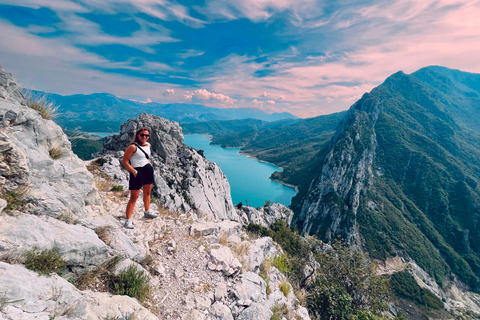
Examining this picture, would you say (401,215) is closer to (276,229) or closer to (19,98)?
(276,229)

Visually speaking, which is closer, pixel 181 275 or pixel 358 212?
pixel 181 275

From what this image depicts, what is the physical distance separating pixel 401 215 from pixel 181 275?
150 meters

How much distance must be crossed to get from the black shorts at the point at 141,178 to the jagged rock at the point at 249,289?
4260 millimetres

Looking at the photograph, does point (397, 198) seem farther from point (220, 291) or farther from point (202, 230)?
point (220, 291)

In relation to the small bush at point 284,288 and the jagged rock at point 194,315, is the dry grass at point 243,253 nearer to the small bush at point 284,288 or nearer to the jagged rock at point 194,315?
the small bush at point 284,288

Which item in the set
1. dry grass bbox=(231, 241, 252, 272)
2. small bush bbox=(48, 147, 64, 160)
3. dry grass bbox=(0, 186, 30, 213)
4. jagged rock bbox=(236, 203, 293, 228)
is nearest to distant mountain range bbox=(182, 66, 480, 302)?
jagged rock bbox=(236, 203, 293, 228)

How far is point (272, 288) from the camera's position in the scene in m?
7.16

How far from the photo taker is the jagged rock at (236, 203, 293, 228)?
41.7 meters

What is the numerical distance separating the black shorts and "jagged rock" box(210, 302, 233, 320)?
401cm

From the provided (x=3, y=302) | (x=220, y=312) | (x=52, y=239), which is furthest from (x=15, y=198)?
(x=220, y=312)

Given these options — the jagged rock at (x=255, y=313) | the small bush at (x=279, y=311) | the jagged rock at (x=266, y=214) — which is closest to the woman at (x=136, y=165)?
the jagged rock at (x=255, y=313)

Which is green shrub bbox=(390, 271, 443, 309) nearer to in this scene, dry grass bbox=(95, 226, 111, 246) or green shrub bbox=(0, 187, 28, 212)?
dry grass bbox=(95, 226, 111, 246)

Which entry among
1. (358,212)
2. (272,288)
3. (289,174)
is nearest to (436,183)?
(358,212)

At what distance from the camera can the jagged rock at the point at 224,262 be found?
246 inches
